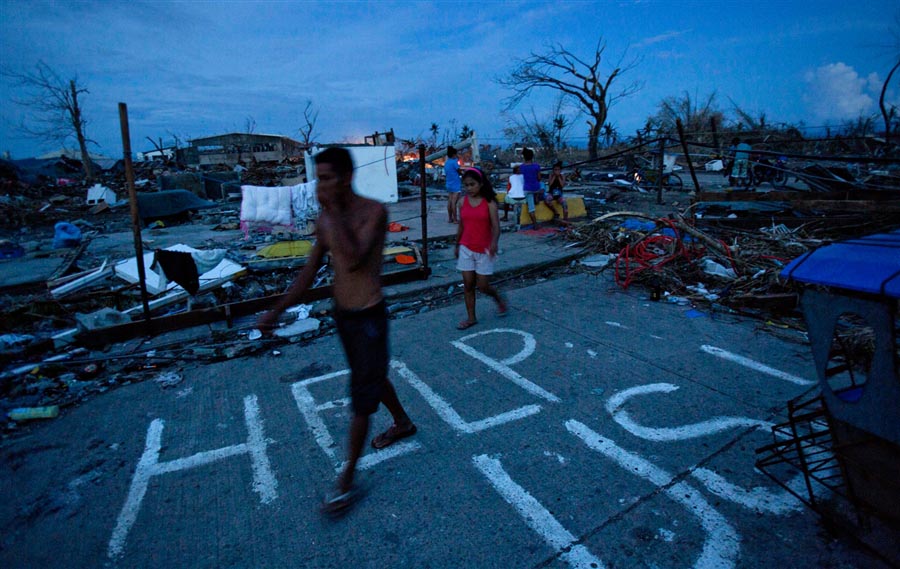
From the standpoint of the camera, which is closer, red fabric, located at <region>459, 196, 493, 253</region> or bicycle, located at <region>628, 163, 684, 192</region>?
red fabric, located at <region>459, 196, 493, 253</region>

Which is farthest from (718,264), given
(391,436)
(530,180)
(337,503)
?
(337,503)

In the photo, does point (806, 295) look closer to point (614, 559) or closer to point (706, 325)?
point (614, 559)

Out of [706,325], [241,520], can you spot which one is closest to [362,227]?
[241,520]

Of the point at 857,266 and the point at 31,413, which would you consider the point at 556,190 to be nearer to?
the point at 857,266

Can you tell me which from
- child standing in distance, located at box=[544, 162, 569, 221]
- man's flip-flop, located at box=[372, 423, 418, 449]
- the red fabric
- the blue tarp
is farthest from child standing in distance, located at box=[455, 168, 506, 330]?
child standing in distance, located at box=[544, 162, 569, 221]

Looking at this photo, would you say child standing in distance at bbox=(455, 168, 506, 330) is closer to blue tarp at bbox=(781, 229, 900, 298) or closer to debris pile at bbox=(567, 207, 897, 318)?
debris pile at bbox=(567, 207, 897, 318)

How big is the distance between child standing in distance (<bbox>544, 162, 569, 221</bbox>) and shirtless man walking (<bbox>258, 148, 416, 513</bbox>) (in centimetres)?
785

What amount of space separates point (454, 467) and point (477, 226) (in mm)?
2402

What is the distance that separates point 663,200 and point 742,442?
35.0 ft

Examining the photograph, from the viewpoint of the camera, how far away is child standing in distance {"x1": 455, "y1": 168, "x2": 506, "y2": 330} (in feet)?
14.0

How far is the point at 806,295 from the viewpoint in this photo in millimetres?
1956

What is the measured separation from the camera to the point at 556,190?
9703 mm

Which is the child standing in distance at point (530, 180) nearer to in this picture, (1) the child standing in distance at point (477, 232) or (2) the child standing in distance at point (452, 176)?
(2) the child standing in distance at point (452, 176)

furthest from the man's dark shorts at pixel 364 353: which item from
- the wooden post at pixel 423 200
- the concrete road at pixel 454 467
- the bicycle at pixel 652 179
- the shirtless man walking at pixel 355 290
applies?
the bicycle at pixel 652 179
